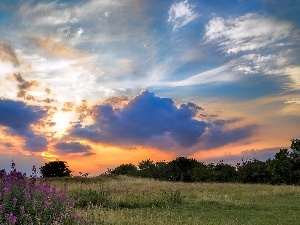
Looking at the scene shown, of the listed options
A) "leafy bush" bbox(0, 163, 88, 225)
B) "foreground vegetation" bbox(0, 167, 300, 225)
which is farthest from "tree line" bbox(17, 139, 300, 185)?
"leafy bush" bbox(0, 163, 88, 225)

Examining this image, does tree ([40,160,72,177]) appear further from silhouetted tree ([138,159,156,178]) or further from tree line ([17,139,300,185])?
silhouetted tree ([138,159,156,178])

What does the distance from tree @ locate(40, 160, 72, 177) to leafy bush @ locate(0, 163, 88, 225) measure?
106ft

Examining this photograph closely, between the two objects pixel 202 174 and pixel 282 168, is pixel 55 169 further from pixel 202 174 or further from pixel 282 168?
pixel 282 168

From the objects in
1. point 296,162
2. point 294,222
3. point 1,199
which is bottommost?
point 294,222

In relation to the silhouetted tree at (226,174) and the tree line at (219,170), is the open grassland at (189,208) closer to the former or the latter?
the tree line at (219,170)

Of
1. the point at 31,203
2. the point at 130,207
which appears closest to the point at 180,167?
the point at 130,207

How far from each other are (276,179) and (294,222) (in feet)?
103

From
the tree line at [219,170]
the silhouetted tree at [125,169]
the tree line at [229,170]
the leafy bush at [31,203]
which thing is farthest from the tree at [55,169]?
the leafy bush at [31,203]

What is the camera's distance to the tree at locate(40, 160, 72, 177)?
43.2m

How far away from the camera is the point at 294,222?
15.7m

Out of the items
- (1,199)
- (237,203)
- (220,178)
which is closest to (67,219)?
(1,199)

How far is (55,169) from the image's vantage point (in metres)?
43.6

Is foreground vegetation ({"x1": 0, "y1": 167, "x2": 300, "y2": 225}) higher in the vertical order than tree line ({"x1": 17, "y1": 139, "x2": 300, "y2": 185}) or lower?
lower

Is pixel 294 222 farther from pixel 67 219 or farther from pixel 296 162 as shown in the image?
pixel 296 162
